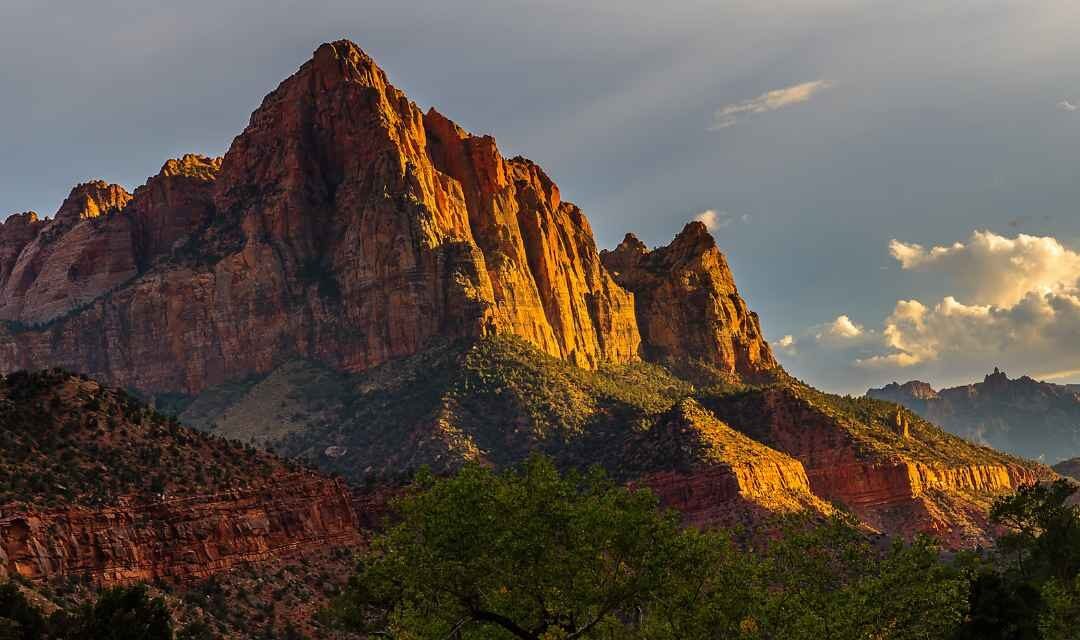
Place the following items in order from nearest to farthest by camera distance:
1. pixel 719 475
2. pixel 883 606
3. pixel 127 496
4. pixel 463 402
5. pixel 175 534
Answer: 1. pixel 883 606
2. pixel 127 496
3. pixel 175 534
4. pixel 719 475
5. pixel 463 402

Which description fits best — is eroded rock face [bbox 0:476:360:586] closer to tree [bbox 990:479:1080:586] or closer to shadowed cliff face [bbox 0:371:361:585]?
shadowed cliff face [bbox 0:371:361:585]

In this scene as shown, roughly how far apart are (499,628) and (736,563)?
32.1 feet

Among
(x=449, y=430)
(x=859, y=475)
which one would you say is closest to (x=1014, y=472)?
(x=859, y=475)

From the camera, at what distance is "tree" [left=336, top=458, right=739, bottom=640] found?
42312mm

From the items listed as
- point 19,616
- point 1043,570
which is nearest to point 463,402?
point 1043,570

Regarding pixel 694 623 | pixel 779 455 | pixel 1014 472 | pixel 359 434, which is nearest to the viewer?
pixel 694 623

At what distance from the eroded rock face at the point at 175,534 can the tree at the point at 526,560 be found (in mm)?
23606

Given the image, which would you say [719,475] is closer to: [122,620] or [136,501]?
[136,501]

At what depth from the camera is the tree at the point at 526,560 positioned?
4231 cm

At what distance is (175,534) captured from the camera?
68.2 metres

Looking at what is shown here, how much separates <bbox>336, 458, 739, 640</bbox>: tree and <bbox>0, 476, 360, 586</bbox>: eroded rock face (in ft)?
77.4

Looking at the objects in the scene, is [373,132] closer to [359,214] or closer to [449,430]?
[359,214]

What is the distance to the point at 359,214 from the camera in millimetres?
195125

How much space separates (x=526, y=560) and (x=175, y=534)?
109 feet
